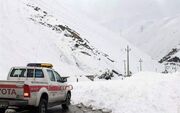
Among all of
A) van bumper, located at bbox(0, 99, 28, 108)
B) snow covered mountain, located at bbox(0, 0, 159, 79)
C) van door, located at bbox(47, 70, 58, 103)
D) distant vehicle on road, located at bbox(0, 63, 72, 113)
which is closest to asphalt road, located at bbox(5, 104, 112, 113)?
distant vehicle on road, located at bbox(0, 63, 72, 113)

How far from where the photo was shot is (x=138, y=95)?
21172mm

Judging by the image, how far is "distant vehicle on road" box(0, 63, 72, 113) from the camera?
1516cm

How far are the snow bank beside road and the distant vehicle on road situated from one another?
2.59 metres

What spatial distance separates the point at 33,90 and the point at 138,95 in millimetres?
7436

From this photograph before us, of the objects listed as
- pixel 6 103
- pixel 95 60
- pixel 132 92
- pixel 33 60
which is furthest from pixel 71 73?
pixel 6 103

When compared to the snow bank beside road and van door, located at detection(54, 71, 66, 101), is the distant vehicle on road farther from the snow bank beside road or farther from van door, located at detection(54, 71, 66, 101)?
the snow bank beside road

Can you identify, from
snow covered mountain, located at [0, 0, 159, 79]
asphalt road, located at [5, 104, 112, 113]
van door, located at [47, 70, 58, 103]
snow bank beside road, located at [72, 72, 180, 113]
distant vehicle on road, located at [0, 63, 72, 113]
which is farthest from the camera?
snow covered mountain, located at [0, 0, 159, 79]

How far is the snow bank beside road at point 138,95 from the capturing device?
19.5 metres

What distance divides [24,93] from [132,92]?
8255 mm

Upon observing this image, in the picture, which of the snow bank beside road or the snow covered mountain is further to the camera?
the snow covered mountain

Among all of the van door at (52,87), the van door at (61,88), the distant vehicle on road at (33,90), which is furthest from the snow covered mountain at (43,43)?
the van door at (52,87)

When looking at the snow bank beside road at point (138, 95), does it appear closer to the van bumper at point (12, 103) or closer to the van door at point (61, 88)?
the van door at point (61, 88)

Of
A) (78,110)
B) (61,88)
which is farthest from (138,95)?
(61,88)

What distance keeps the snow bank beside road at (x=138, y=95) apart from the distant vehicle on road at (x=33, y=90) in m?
2.59
